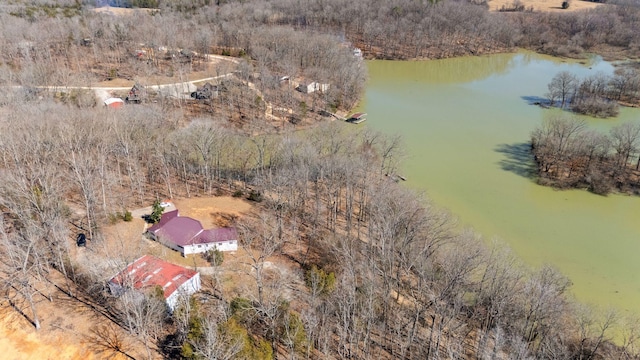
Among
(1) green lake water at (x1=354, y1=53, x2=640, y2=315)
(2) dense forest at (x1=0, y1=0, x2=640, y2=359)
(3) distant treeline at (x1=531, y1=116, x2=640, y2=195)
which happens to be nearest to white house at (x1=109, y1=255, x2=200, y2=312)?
(2) dense forest at (x1=0, y1=0, x2=640, y2=359)

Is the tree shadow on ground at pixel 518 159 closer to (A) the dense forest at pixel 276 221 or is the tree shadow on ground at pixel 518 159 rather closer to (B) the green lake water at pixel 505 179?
(B) the green lake water at pixel 505 179

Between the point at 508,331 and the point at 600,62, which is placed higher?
the point at 600,62

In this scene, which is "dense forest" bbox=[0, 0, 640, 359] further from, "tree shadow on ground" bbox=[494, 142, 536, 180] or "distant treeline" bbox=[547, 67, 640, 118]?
"distant treeline" bbox=[547, 67, 640, 118]

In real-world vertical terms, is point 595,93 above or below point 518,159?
above

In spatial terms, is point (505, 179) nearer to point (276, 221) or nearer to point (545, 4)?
point (276, 221)

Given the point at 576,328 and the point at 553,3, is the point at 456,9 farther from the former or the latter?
the point at 576,328

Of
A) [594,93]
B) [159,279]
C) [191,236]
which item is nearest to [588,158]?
[594,93]

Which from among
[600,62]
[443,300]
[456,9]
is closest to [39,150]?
[443,300]
